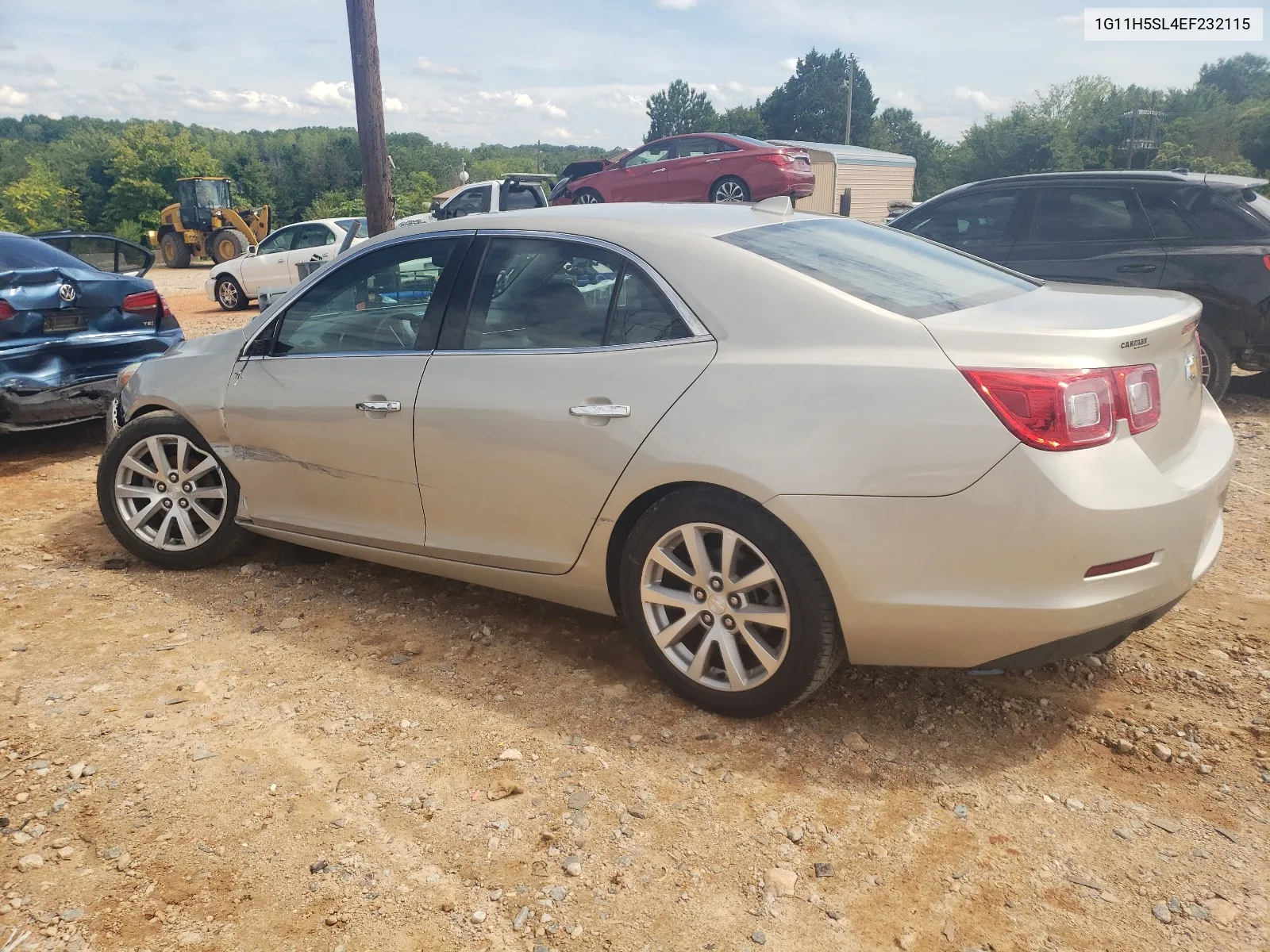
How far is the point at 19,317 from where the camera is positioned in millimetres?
6387

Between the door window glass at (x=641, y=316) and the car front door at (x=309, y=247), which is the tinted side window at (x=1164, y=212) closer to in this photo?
the door window glass at (x=641, y=316)

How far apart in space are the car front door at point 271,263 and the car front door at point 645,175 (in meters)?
5.47

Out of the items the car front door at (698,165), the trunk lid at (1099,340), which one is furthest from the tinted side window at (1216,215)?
the car front door at (698,165)

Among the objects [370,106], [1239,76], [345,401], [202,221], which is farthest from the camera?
[1239,76]

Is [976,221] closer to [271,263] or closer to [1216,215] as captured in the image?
[1216,215]

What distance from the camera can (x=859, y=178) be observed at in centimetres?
3831

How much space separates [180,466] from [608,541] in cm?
239

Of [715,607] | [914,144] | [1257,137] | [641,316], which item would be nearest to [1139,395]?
[715,607]

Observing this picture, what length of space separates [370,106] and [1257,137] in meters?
75.5

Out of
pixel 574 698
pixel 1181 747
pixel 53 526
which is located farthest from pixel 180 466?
pixel 1181 747

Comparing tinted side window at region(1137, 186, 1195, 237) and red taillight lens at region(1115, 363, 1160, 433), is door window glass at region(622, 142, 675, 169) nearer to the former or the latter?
tinted side window at region(1137, 186, 1195, 237)

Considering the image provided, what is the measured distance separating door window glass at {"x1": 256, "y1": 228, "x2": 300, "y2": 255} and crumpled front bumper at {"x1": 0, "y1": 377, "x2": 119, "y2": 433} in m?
10.9

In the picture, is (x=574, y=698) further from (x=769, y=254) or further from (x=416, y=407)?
(x=769, y=254)

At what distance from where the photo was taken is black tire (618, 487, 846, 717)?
9.07ft
